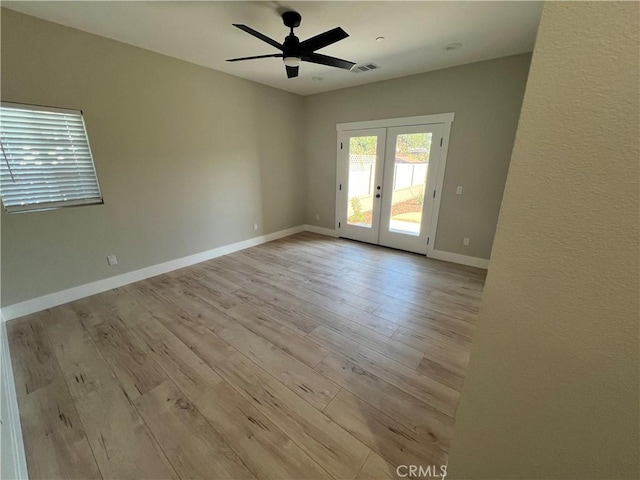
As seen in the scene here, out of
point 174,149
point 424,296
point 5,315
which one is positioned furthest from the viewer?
point 174,149

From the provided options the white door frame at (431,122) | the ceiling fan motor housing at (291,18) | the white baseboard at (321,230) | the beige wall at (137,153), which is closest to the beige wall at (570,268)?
the ceiling fan motor housing at (291,18)

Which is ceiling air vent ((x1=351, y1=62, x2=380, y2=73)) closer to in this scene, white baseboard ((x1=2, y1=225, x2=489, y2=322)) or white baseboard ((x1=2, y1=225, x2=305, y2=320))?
white baseboard ((x1=2, y1=225, x2=489, y2=322))

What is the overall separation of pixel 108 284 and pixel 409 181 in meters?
4.42

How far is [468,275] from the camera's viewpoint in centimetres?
346

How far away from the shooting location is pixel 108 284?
9.98ft

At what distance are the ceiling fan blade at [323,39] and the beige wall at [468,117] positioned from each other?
83.7 inches

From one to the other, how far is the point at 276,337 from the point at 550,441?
1840 millimetres

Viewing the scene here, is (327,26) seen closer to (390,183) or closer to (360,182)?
(390,183)

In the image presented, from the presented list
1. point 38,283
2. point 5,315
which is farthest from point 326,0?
point 5,315

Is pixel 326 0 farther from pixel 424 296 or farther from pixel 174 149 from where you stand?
pixel 424 296

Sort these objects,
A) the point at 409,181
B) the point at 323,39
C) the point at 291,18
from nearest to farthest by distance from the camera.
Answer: the point at 323,39
the point at 291,18
the point at 409,181

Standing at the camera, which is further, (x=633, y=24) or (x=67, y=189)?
(x=67, y=189)

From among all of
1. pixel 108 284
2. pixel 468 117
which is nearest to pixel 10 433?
pixel 108 284

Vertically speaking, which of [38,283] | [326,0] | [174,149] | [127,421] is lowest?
[127,421]
